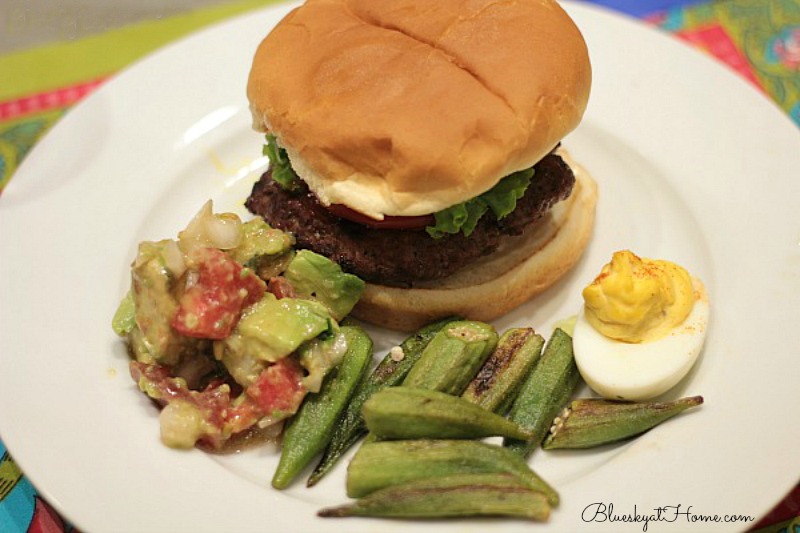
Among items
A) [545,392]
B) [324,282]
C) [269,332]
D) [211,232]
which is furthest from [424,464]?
[211,232]

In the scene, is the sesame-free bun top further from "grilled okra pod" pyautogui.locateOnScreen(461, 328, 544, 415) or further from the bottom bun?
"grilled okra pod" pyautogui.locateOnScreen(461, 328, 544, 415)

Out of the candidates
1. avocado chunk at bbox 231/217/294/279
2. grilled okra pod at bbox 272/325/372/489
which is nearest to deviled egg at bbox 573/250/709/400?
grilled okra pod at bbox 272/325/372/489

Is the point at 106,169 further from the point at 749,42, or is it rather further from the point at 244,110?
the point at 749,42

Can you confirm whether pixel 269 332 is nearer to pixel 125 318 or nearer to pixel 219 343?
pixel 219 343

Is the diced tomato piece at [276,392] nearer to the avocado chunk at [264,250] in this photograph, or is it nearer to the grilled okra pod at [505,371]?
the avocado chunk at [264,250]

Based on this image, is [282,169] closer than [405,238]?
No
